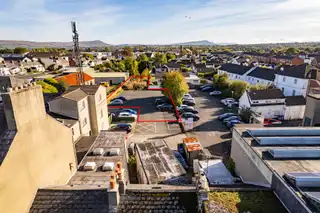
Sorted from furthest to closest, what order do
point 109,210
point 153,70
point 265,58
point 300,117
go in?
point 265,58 < point 153,70 < point 300,117 < point 109,210

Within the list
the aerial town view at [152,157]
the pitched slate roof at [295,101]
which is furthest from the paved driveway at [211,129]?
the pitched slate roof at [295,101]

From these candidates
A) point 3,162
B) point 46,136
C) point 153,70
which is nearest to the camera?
point 3,162

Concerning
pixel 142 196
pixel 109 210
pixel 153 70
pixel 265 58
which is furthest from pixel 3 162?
pixel 265 58

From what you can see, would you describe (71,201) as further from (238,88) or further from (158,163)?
(238,88)

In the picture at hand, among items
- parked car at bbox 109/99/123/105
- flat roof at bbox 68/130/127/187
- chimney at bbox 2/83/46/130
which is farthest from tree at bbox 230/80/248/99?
chimney at bbox 2/83/46/130

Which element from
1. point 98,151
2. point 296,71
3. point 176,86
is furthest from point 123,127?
point 296,71

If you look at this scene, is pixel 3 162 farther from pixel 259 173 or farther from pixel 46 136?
pixel 259 173

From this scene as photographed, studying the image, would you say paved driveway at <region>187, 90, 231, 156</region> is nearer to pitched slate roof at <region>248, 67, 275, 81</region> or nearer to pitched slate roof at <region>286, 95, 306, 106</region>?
pitched slate roof at <region>286, 95, 306, 106</region>
